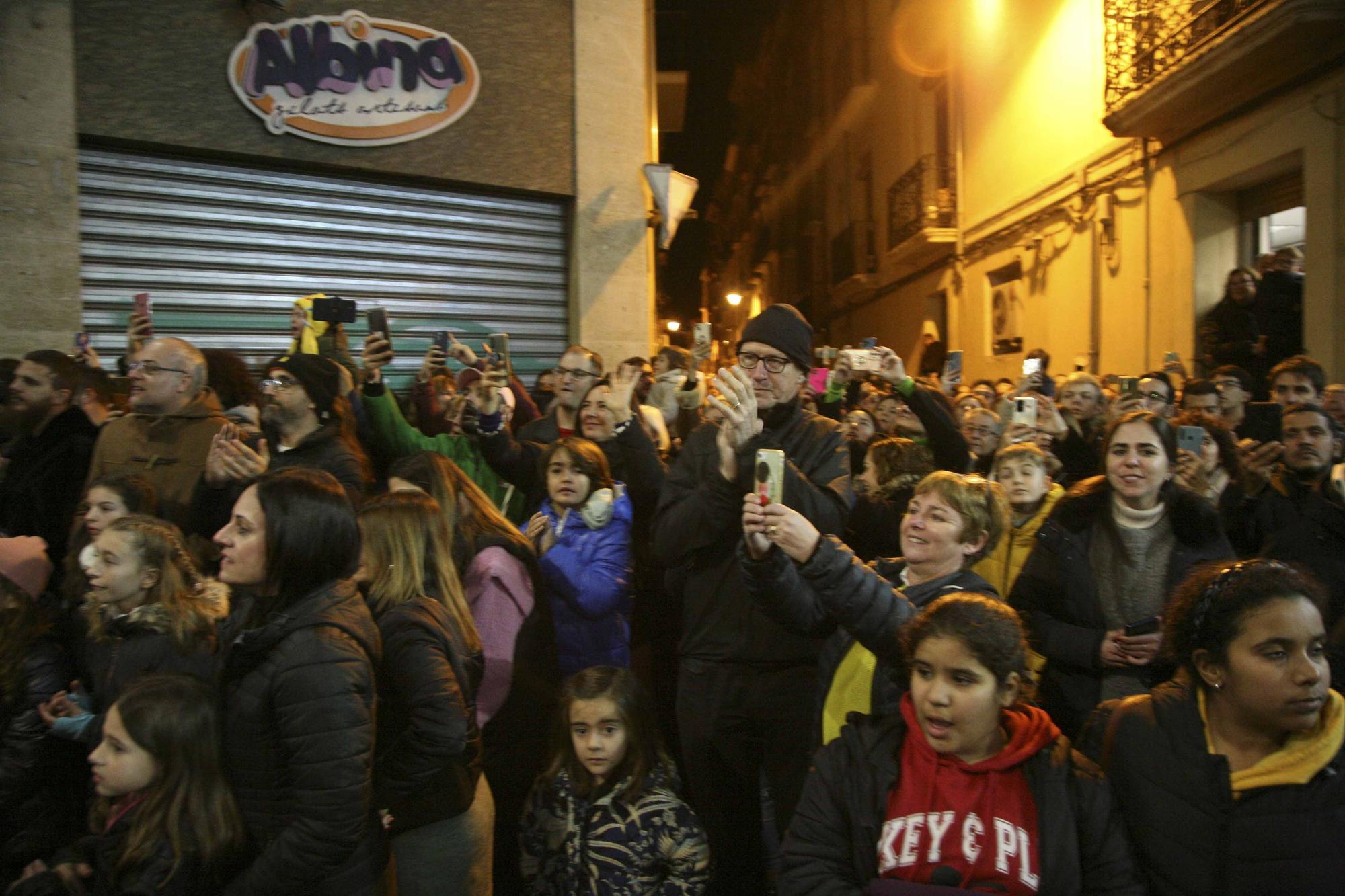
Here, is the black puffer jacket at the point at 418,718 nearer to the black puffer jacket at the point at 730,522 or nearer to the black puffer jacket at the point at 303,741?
the black puffer jacket at the point at 303,741

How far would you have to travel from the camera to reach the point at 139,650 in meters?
2.85

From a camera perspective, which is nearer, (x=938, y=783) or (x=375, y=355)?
(x=938, y=783)

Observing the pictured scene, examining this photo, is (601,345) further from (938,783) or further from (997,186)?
(997,186)

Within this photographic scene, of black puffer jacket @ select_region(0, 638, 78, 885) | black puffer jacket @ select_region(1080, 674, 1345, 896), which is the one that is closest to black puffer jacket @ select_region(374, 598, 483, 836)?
black puffer jacket @ select_region(0, 638, 78, 885)

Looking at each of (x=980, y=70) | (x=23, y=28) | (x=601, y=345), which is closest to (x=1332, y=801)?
(x=601, y=345)

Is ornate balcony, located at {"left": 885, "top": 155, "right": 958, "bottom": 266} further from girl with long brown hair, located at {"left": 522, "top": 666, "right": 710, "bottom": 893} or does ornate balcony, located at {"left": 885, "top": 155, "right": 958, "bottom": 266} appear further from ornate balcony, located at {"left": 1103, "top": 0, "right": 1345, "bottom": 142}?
girl with long brown hair, located at {"left": 522, "top": 666, "right": 710, "bottom": 893}

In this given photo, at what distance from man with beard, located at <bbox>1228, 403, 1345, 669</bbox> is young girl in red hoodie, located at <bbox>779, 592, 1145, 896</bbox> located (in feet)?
7.73

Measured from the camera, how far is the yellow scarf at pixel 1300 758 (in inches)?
79.6

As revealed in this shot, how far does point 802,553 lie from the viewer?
2.40 m

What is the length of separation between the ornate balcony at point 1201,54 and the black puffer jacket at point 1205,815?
7944 mm

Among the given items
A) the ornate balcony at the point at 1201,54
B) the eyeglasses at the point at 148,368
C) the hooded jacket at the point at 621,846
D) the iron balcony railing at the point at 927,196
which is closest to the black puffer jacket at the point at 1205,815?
the hooded jacket at the point at 621,846

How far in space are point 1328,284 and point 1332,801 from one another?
7.82 meters

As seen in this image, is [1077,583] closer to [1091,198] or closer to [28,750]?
[28,750]

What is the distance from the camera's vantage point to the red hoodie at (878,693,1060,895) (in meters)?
1.98
